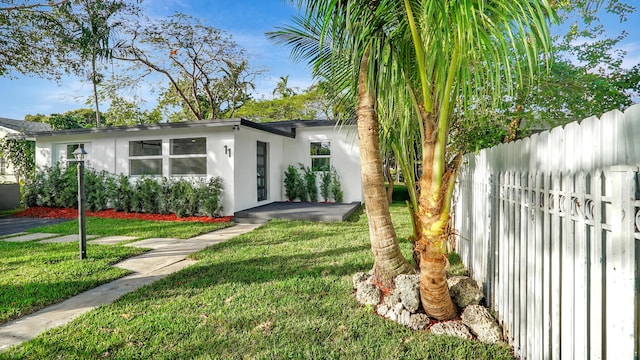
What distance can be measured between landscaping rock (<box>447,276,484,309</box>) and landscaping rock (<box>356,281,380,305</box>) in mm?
686

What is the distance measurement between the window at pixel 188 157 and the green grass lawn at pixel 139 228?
1698 mm

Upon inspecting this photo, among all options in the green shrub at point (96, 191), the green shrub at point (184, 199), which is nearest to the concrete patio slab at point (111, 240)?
the green shrub at point (184, 199)

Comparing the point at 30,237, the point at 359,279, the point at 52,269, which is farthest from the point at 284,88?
the point at 359,279

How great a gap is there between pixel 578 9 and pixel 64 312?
1088 centimetres

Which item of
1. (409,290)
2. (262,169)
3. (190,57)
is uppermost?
(190,57)

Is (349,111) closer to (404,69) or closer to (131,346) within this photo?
(404,69)

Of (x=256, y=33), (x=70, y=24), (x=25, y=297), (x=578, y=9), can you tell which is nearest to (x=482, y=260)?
(x=25, y=297)

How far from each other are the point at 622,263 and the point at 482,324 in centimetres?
169

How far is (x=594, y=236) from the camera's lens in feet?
4.73

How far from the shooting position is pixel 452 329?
2.75 m

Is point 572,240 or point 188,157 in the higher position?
point 188,157

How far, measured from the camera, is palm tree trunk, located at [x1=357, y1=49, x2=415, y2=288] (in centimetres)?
336

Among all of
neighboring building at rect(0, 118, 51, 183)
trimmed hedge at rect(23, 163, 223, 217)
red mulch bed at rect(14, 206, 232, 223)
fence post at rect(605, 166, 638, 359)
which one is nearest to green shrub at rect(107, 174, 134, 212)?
trimmed hedge at rect(23, 163, 223, 217)

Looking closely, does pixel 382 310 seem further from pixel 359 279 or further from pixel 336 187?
pixel 336 187
